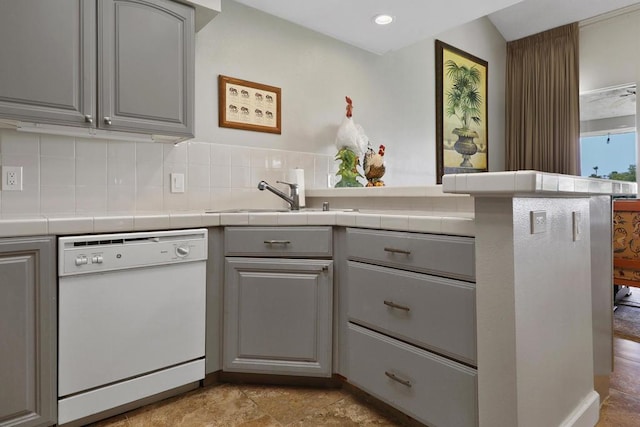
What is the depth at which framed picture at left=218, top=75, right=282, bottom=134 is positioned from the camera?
2.37 meters

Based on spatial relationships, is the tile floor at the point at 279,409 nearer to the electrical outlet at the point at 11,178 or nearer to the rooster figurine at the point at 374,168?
the electrical outlet at the point at 11,178

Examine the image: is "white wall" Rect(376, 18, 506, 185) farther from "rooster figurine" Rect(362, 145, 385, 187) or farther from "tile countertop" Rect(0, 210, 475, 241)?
"tile countertop" Rect(0, 210, 475, 241)

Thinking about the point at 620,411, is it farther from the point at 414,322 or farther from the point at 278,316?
the point at 278,316

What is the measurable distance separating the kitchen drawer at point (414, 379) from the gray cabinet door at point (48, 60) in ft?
5.10

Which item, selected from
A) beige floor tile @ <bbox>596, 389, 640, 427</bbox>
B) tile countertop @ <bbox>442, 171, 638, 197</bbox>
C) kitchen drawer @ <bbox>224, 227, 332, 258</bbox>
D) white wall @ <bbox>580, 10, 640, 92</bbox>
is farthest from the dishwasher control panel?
white wall @ <bbox>580, 10, 640, 92</bbox>

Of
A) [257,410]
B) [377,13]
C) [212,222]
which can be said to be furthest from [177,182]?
[377,13]

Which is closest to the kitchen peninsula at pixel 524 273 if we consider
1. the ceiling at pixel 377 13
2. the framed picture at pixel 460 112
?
the ceiling at pixel 377 13

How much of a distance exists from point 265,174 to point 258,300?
3.35ft

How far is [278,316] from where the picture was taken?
1780mm

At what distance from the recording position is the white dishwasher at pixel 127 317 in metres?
1.43

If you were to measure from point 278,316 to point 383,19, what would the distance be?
6.90ft

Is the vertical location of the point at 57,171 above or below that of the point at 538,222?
above

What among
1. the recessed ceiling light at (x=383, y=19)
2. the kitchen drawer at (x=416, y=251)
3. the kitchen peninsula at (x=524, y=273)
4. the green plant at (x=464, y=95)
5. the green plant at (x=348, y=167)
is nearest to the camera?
the kitchen peninsula at (x=524, y=273)

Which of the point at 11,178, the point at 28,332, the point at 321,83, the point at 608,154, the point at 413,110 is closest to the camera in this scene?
the point at 28,332
